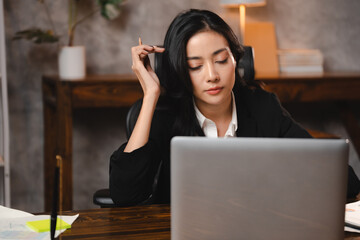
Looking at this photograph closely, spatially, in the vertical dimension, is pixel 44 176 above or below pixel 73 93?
below

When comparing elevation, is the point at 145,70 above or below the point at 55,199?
above

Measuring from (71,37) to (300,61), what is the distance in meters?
1.43

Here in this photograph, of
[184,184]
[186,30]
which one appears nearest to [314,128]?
[186,30]

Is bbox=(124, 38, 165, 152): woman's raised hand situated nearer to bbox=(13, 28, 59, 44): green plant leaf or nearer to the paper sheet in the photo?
the paper sheet

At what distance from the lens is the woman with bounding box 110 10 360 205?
1.54 metres

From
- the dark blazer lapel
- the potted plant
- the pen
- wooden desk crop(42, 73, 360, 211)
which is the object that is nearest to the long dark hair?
the dark blazer lapel

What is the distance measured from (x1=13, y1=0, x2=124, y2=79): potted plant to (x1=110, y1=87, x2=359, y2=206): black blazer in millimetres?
1251

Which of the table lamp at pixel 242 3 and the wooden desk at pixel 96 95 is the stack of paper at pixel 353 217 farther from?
the table lamp at pixel 242 3

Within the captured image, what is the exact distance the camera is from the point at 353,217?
129cm

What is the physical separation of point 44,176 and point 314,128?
71.8 inches

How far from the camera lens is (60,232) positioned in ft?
3.83

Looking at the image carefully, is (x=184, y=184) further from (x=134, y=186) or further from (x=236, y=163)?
(x=134, y=186)

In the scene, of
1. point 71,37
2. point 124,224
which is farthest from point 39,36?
point 124,224

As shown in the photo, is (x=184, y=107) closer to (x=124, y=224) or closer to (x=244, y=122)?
(x=244, y=122)
